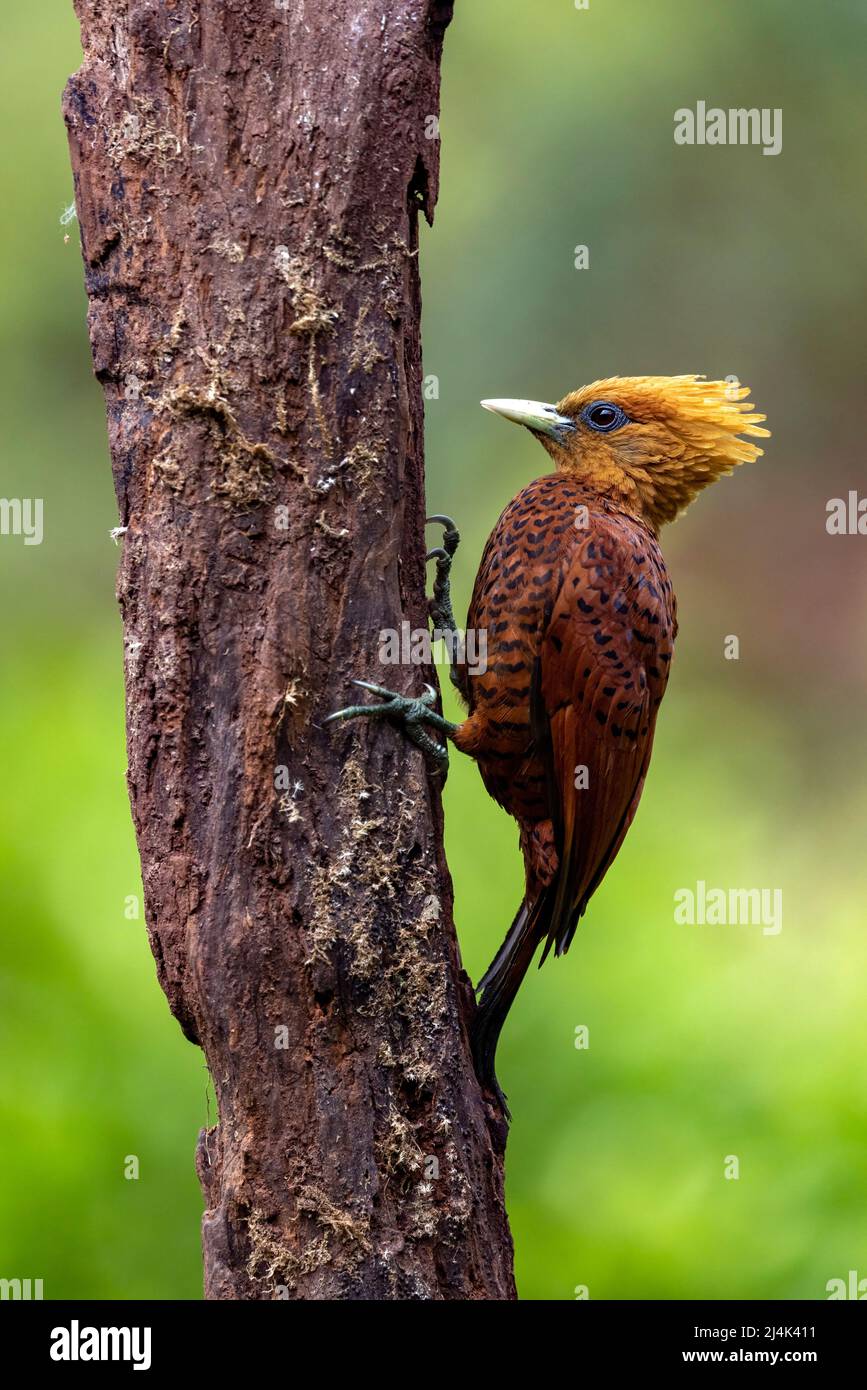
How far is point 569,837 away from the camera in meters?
3.09

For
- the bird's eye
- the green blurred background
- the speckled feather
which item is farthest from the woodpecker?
the green blurred background

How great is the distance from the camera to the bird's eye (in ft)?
11.4

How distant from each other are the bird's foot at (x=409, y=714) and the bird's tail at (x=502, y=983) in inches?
22.0

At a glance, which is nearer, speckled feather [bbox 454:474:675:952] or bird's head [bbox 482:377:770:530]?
speckled feather [bbox 454:474:675:952]

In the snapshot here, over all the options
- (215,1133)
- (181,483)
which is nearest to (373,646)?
(181,483)

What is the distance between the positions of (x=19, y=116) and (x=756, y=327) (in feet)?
12.2

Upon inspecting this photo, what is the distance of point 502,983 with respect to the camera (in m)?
3.01

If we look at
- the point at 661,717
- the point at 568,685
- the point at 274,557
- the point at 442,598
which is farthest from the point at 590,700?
the point at 661,717

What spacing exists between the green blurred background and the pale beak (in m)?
1.86

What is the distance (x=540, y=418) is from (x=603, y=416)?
0.55 feet

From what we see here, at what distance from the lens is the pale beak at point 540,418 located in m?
3.51

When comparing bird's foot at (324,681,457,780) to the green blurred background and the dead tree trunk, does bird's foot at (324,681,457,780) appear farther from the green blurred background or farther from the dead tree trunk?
the green blurred background

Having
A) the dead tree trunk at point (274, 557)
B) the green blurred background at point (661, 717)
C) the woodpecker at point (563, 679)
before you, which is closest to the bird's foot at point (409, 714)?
the dead tree trunk at point (274, 557)

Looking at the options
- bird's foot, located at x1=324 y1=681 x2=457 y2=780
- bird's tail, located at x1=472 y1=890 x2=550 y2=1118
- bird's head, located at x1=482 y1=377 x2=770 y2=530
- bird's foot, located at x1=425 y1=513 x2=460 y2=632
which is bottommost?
bird's tail, located at x1=472 y1=890 x2=550 y2=1118
